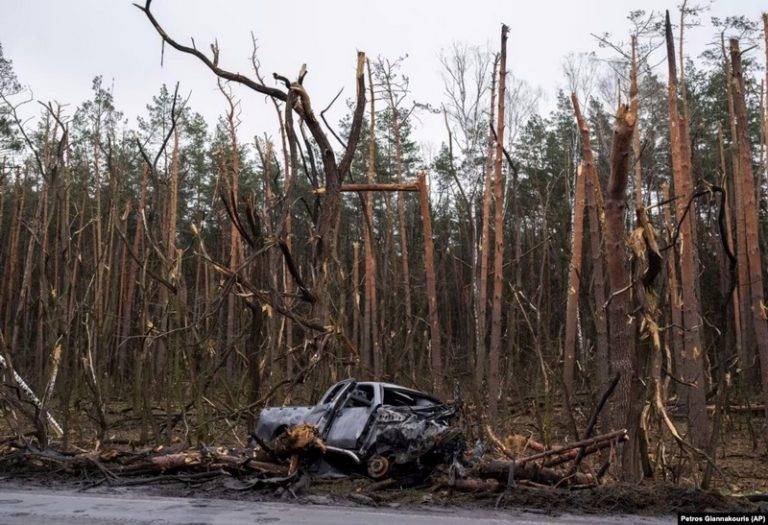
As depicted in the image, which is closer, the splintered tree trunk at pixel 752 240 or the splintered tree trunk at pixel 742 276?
the splintered tree trunk at pixel 752 240

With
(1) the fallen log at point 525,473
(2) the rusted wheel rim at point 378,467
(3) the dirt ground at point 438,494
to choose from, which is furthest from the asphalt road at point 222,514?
(2) the rusted wheel rim at point 378,467

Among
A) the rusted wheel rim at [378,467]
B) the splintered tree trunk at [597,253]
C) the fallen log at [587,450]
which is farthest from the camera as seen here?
the splintered tree trunk at [597,253]

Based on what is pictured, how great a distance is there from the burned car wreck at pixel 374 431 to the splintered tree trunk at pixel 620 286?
193 centimetres

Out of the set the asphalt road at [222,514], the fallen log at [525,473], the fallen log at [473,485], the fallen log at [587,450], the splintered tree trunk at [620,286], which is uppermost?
the splintered tree trunk at [620,286]

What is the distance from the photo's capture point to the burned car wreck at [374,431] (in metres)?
8.21

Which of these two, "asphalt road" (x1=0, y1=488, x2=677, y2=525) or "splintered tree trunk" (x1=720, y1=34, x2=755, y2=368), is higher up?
"splintered tree trunk" (x1=720, y1=34, x2=755, y2=368)

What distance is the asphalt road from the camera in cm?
617

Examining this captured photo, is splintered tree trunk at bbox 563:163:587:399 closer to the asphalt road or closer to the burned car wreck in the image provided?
the burned car wreck

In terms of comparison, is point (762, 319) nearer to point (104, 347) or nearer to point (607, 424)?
point (607, 424)

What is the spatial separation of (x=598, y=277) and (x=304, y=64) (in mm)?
6660

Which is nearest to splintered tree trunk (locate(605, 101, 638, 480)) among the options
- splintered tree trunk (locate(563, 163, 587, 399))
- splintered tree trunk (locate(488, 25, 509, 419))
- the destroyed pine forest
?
the destroyed pine forest

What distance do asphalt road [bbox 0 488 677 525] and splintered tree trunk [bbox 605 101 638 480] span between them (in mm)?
1645

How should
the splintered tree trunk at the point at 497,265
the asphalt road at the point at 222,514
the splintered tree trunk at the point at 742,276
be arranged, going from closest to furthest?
1. the asphalt road at the point at 222,514
2. the splintered tree trunk at the point at 497,265
3. the splintered tree trunk at the point at 742,276

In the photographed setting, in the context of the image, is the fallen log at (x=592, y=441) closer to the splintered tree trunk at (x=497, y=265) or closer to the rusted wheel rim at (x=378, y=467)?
the rusted wheel rim at (x=378, y=467)
